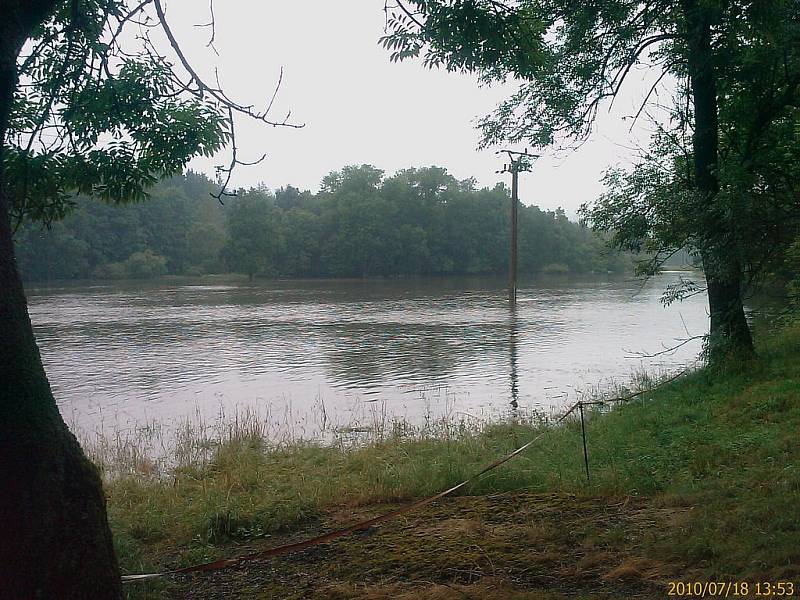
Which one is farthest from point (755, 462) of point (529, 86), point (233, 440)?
point (529, 86)

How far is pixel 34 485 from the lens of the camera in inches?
147

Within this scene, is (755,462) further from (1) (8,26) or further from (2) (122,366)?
(2) (122,366)

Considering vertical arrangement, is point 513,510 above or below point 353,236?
below

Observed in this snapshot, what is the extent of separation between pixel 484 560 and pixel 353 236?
10386 centimetres

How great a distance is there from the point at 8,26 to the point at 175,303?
167 ft

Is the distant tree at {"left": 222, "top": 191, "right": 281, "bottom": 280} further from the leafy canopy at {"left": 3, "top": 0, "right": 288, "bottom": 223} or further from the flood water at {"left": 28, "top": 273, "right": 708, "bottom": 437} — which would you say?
the leafy canopy at {"left": 3, "top": 0, "right": 288, "bottom": 223}

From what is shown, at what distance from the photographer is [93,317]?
134 feet

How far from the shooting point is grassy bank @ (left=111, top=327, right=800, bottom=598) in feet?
14.9

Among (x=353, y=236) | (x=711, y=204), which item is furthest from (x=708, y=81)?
(x=353, y=236)
